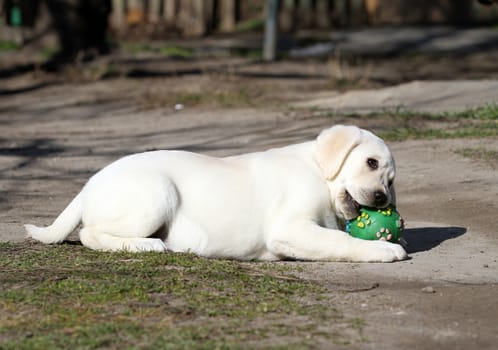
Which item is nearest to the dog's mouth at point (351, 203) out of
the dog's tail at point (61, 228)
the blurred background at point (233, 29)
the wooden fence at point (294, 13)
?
the dog's tail at point (61, 228)

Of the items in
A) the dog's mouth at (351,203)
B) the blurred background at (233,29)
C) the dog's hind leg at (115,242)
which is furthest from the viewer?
the blurred background at (233,29)

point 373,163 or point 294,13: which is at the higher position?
point 373,163

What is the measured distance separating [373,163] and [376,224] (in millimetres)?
395

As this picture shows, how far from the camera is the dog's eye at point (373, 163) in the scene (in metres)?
6.65

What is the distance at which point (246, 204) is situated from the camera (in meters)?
6.66

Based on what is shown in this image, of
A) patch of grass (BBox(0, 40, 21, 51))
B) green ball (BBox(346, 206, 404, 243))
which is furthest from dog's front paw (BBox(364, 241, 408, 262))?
patch of grass (BBox(0, 40, 21, 51))

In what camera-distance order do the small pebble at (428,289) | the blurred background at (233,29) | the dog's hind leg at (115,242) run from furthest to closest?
the blurred background at (233,29) < the dog's hind leg at (115,242) < the small pebble at (428,289)

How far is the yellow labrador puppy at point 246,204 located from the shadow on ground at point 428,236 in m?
0.68

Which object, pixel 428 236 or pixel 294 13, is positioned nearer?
pixel 428 236

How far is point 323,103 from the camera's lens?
14680 mm

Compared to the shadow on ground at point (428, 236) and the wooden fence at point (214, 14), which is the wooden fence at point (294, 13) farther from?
the shadow on ground at point (428, 236)

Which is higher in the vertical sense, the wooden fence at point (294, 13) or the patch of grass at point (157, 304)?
the patch of grass at point (157, 304)

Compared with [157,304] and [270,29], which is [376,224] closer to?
[157,304]

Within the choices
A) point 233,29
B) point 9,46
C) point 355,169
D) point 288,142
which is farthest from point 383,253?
point 233,29
